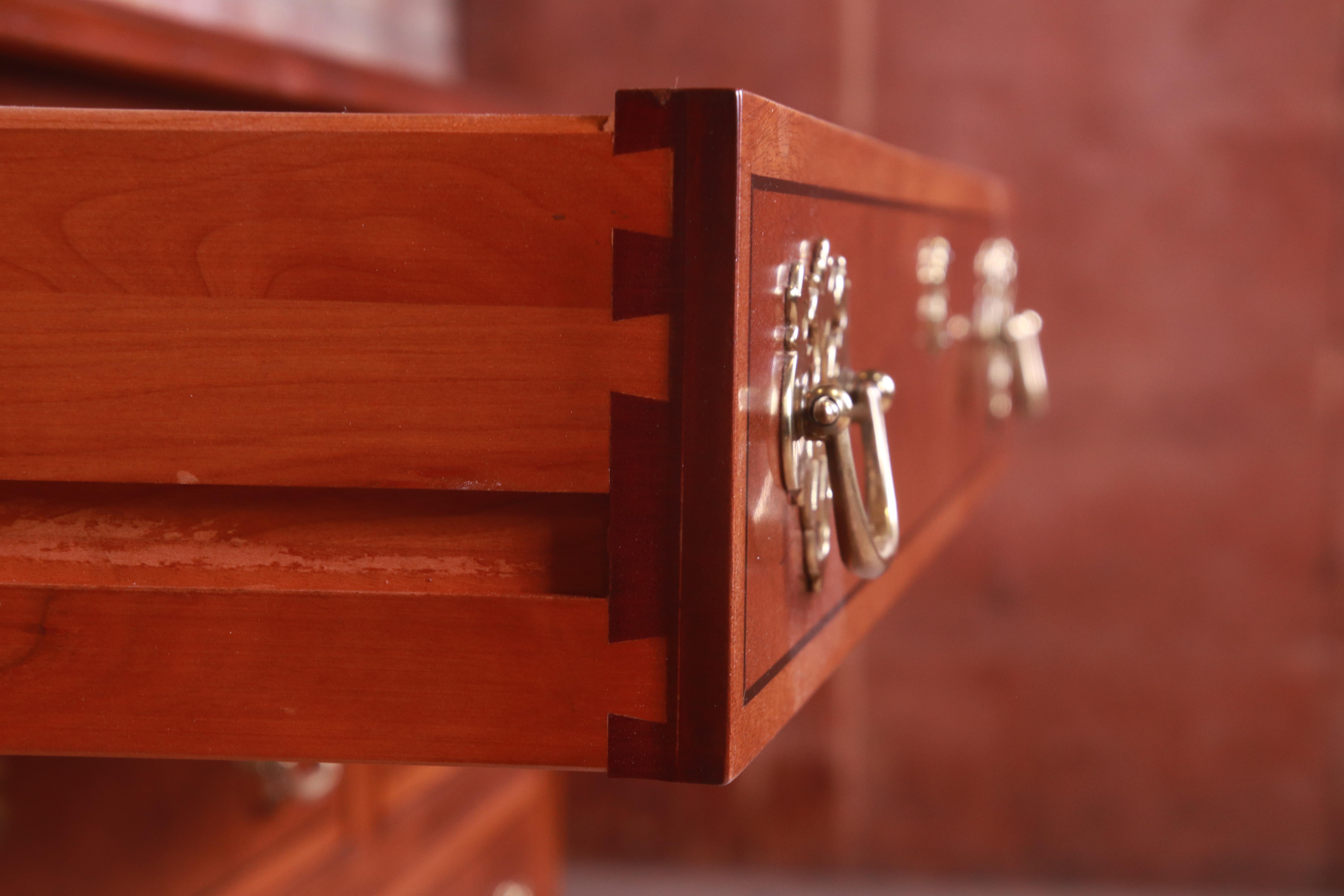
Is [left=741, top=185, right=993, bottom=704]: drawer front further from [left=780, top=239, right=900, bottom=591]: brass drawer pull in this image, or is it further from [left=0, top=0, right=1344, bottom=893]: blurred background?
[left=0, top=0, right=1344, bottom=893]: blurred background

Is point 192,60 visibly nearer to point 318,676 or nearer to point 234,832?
point 234,832

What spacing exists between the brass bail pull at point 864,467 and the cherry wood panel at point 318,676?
12 centimetres

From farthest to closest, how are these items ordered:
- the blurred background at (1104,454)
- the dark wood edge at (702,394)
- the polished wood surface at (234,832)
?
the blurred background at (1104,454), the polished wood surface at (234,832), the dark wood edge at (702,394)

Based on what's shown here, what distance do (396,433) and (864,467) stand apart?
0.85 ft

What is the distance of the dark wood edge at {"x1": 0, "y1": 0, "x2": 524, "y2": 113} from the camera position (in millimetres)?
981

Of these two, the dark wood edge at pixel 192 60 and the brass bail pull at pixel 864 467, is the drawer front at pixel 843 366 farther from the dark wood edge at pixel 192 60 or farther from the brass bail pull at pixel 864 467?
the dark wood edge at pixel 192 60

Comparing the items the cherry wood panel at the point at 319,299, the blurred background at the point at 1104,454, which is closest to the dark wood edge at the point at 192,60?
the cherry wood panel at the point at 319,299

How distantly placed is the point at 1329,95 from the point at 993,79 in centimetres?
56

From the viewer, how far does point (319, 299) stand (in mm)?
520

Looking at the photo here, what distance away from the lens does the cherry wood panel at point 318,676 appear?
1.67ft

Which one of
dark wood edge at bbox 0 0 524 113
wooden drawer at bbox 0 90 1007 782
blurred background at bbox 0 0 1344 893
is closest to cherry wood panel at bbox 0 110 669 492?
wooden drawer at bbox 0 90 1007 782

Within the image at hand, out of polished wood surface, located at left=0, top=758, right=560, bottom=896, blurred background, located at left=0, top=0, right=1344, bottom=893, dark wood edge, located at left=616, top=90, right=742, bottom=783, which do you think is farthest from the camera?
blurred background, located at left=0, top=0, right=1344, bottom=893

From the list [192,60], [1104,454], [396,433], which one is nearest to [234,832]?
[192,60]

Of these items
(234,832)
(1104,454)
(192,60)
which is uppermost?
(192,60)
